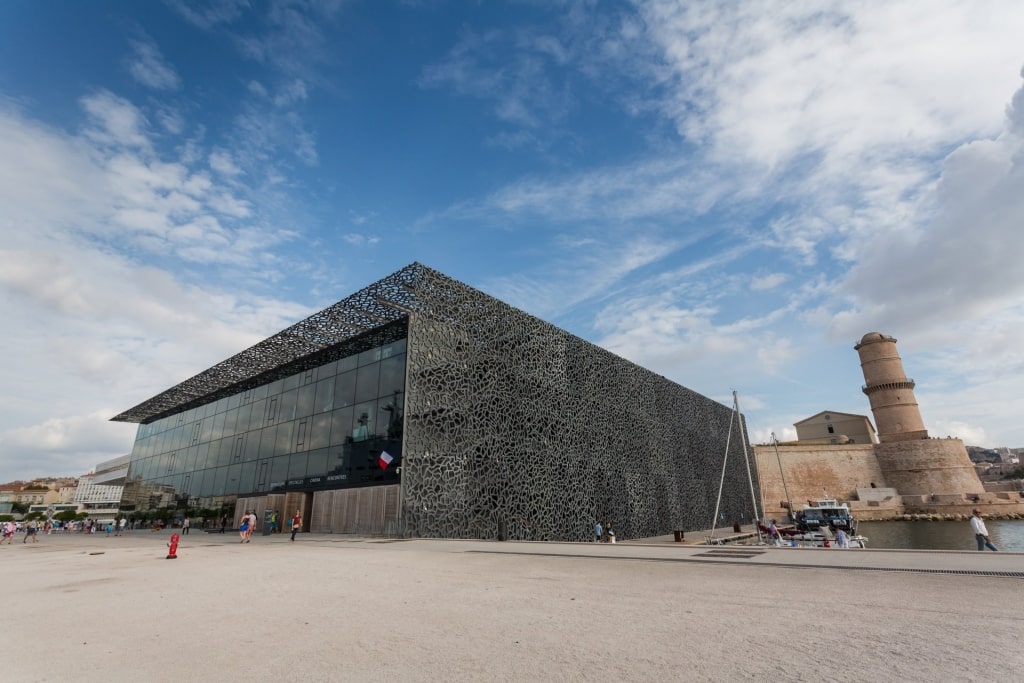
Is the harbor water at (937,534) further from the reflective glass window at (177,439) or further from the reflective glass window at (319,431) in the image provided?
the reflective glass window at (177,439)

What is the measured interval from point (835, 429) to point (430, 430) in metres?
83.3

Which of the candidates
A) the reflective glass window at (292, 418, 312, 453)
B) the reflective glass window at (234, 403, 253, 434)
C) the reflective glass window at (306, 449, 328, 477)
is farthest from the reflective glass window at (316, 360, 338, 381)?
the reflective glass window at (234, 403, 253, 434)

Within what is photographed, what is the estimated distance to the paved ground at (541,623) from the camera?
13.9 feet

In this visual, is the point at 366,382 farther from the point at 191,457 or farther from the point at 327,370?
the point at 191,457

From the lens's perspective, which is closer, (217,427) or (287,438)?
(287,438)

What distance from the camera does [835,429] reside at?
8181cm

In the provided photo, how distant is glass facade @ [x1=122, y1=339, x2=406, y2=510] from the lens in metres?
25.9

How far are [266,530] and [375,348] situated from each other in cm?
1271

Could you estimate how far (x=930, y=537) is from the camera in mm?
40688

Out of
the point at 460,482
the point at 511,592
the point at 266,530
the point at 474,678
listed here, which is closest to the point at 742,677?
the point at 474,678

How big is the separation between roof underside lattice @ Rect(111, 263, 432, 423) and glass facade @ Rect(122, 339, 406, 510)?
945mm

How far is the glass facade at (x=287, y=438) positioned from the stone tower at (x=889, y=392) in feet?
229

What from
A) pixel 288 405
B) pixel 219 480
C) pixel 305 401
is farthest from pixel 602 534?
pixel 219 480

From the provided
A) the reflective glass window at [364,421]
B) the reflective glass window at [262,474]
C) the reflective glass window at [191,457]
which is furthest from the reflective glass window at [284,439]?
the reflective glass window at [191,457]
